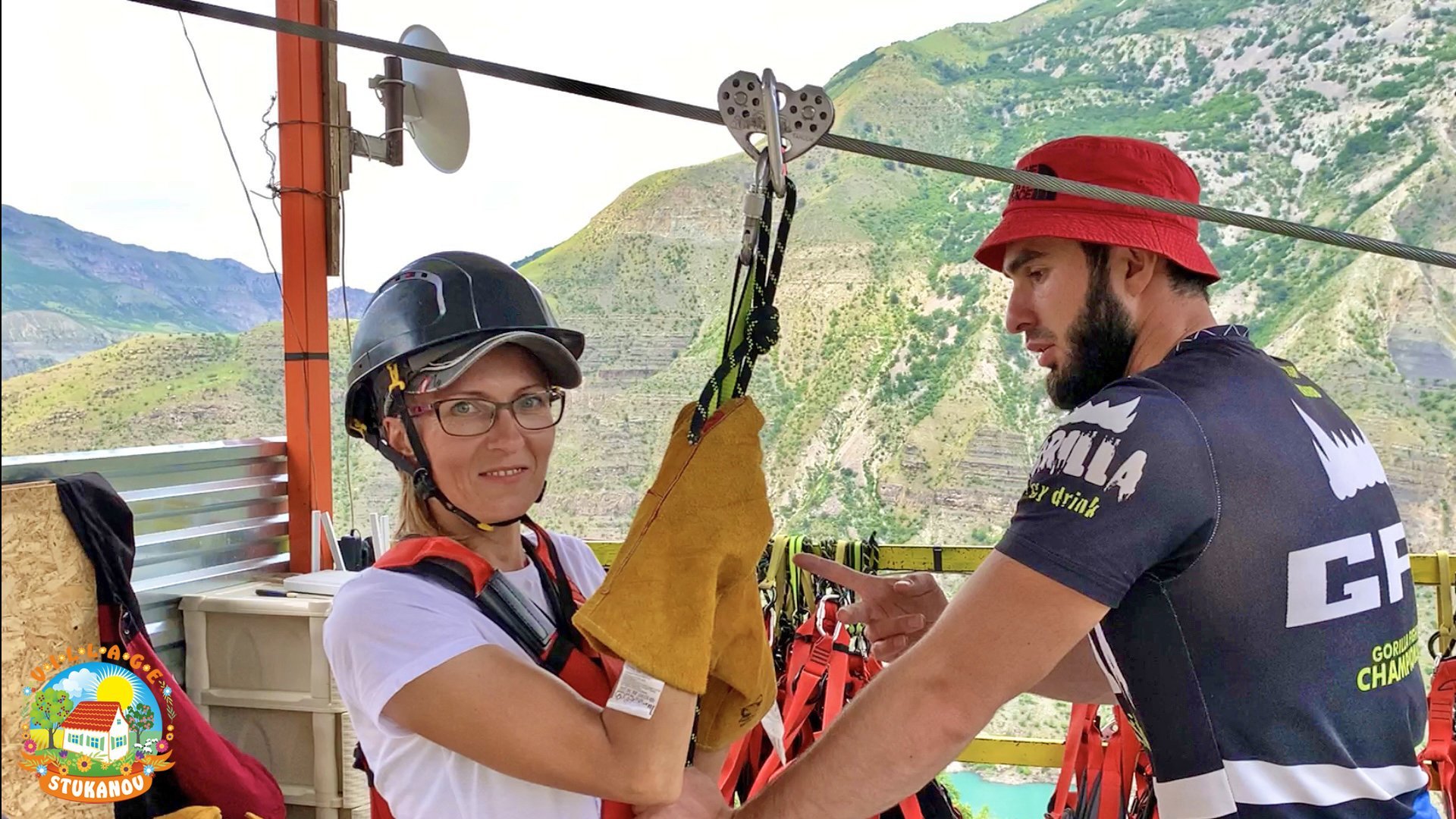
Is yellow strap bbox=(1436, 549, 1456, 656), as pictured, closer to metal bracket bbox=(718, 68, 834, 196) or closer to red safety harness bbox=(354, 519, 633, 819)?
red safety harness bbox=(354, 519, 633, 819)

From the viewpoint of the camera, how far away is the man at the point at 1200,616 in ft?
4.51

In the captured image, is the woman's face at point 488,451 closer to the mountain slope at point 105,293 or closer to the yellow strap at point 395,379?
the yellow strap at point 395,379

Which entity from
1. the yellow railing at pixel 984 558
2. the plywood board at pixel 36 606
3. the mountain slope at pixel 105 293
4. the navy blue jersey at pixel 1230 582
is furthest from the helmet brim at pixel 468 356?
the mountain slope at pixel 105 293

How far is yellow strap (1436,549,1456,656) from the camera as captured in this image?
310 centimetres

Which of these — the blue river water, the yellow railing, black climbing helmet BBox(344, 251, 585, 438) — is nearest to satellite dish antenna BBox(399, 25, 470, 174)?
the yellow railing

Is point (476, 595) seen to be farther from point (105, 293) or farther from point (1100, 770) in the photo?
point (105, 293)

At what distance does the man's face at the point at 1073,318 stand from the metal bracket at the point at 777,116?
25.8 inches

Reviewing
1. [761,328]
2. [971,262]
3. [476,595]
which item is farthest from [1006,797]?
[761,328]

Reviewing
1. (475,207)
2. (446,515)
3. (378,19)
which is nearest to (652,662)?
(446,515)

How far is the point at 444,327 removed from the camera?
5.56 ft

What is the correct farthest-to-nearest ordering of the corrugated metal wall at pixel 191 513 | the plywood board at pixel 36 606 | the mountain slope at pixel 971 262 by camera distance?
the mountain slope at pixel 971 262
the corrugated metal wall at pixel 191 513
the plywood board at pixel 36 606

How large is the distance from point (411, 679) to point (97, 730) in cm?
301

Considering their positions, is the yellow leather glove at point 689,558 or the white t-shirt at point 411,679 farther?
the white t-shirt at point 411,679

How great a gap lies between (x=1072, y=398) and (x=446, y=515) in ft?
3.44
